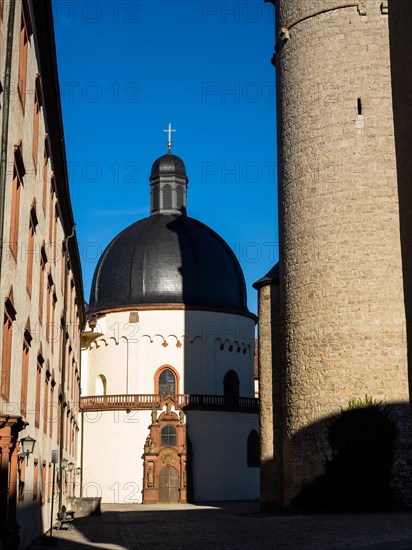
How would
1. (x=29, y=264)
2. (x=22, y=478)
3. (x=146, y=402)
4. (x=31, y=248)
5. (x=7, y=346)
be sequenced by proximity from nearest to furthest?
(x=7, y=346)
(x=22, y=478)
(x=29, y=264)
(x=31, y=248)
(x=146, y=402)

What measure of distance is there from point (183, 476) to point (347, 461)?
18.5 m

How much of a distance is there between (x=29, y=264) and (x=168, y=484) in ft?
92.0

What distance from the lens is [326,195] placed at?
26266 millimetres

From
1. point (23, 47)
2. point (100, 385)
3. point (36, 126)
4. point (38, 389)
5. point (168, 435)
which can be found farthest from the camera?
point (100, 385)

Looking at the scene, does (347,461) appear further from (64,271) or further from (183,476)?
(183,476)

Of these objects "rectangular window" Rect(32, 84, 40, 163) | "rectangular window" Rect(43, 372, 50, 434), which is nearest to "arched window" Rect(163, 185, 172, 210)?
"rectangular window" Rect(43, 372, 50, 434)

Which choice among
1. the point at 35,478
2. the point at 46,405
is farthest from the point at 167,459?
the point at 35,478

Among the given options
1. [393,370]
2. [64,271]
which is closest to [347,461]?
[393,370]

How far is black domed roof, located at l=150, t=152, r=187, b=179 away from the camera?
169ft

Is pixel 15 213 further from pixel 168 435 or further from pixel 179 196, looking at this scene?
pixel 179 196

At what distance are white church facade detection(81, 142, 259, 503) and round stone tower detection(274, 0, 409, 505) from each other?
53.7ft

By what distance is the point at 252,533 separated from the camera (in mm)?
19359

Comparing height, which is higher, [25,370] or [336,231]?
[336,231]

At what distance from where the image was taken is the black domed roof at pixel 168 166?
51.6m
